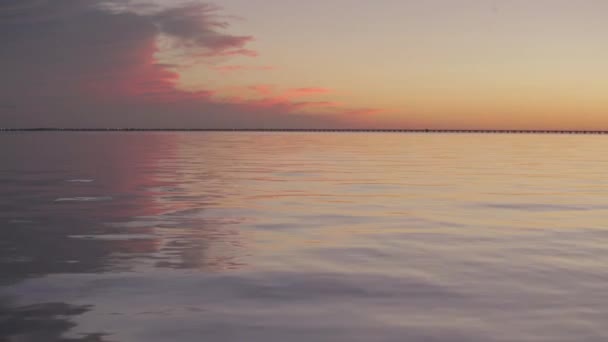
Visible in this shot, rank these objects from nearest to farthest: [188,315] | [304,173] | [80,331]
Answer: [80,331], [188,315], [304,173]

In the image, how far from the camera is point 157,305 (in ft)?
29.5

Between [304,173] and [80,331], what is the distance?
27.9 m

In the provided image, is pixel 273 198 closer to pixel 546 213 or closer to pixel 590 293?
pixel 546 213

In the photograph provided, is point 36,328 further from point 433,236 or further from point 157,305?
point 433,236

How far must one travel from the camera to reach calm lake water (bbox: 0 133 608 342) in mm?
8156

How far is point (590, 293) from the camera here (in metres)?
9.89

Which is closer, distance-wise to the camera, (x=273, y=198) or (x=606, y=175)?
(x=273, y=198)

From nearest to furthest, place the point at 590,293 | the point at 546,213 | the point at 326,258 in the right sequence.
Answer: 1. the point at 590,293
2. the point at 326,258
3. the point at 546,213

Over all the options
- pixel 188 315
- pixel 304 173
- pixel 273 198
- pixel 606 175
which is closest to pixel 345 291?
pixel 188 315

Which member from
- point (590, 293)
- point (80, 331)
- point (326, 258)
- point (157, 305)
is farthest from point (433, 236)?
point (80, 331)

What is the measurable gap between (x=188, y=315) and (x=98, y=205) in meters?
13.2

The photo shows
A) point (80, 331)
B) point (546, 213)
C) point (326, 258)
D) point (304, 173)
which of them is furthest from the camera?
point (304, 173)

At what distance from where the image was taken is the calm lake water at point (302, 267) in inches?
321

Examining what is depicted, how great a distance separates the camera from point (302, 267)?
11.8 meters
